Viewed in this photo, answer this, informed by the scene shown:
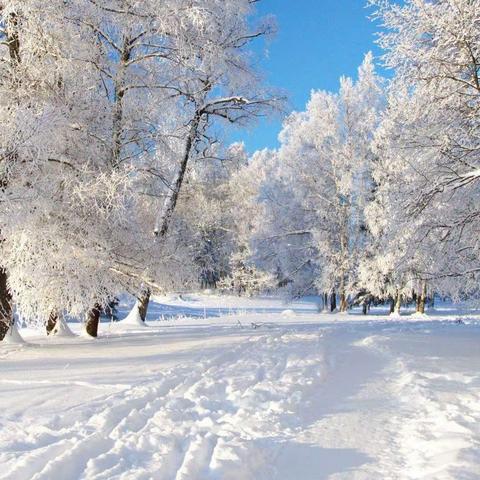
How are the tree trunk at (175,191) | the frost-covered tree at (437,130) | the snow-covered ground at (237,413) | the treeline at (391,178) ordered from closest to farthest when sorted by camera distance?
the snow-covered ground at (237,413)
the frost-covered tree at (437,130)
the treeline at (391,178)
the tree trunk at (175,191)

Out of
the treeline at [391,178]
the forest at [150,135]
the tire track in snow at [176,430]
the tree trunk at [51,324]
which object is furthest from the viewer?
the tree trunk at [51,324]

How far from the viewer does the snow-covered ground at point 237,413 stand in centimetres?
343

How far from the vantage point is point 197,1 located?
9.08 metres

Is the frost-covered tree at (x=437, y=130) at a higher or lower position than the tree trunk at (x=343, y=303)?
higher

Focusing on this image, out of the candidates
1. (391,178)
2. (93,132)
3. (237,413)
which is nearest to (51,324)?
(93,132)

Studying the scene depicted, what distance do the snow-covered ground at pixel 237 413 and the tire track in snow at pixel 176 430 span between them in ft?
0.04

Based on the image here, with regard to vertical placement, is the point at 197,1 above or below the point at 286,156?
below

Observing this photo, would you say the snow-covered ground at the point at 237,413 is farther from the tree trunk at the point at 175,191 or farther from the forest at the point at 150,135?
the tree trunk at the point at 175,191

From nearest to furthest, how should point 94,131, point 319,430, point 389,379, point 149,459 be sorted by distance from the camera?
point 149,459 < point 319,430 < point 389,379 < point 94,131

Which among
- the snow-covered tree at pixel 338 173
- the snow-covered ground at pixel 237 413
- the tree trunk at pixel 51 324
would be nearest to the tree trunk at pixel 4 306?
the snow-covered ground at pixel 237 413

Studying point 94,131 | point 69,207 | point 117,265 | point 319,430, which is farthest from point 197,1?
point 319,430

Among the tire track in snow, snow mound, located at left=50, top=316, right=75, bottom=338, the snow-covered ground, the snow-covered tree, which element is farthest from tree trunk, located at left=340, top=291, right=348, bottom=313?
the tire track in snow

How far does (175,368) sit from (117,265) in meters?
3.10

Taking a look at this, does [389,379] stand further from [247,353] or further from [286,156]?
[286,156]
